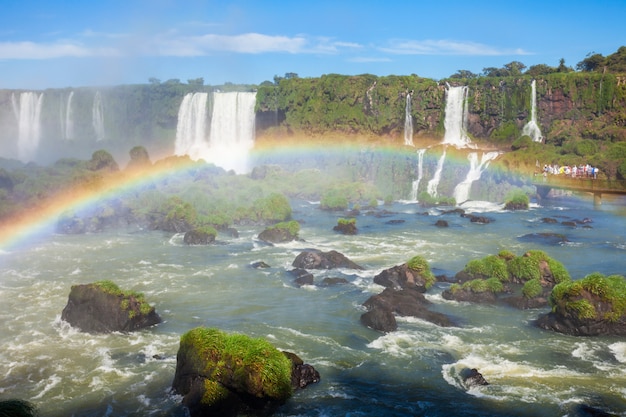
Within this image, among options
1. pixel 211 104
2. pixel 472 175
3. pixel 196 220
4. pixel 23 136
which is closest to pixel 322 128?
pixel 211 104

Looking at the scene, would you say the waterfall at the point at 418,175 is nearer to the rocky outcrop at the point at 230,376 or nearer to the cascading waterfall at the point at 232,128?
the cascading waterfall at the point at 232,128

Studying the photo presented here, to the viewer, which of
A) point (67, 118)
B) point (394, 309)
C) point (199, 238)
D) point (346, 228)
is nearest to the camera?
point (394, 309)

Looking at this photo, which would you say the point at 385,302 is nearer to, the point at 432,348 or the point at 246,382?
the point at 432,348

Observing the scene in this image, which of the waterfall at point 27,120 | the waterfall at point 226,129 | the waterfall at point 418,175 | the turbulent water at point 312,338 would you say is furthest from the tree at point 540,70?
the waterfall at point 27,120

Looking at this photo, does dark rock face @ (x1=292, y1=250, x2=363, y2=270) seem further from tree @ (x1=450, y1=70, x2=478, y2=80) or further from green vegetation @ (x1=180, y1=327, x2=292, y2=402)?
tree @ (x1=450, y1=70, x2=478, y2=80)

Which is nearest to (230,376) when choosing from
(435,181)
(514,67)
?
(435,181)

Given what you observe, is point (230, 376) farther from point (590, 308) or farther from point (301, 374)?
point (590, 308)
